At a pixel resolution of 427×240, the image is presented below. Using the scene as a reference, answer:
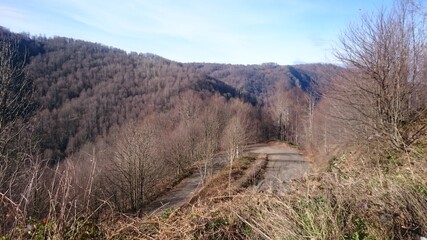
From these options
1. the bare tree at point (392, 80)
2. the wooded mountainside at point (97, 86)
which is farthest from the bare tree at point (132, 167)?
the wooded mountainside at point (97, 86)

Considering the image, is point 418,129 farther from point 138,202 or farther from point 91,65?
point 91,65

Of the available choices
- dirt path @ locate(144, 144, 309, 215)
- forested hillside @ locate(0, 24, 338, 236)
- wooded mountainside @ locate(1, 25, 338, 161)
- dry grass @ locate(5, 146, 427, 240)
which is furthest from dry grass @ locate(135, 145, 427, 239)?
wooded mountainside @ locate(1, 25, 338, 161)

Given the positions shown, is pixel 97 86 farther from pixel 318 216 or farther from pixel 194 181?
pixel 318 216

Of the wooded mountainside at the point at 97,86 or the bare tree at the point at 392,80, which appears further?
the wooded mountainside at the point at 97,86

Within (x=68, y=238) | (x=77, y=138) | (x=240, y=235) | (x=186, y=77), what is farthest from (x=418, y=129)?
(x=186, y=77)

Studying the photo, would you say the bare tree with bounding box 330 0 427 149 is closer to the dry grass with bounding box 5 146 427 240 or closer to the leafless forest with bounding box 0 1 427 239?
the leafless forest with bounding box 0 1 427 239

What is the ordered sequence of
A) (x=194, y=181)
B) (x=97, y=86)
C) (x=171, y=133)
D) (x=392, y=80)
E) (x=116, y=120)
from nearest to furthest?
(x=392, y=80), (x=194, y=181), (x=171, y=133), (x=116, y=120), (x=97, y=86)

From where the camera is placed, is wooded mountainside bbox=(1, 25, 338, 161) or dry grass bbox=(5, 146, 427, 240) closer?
dry grass bbox=(5, 146, 427, 240)

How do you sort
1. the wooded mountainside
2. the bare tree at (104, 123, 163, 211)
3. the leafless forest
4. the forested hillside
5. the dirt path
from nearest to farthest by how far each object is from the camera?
the leafless forest < the forested hillside < the dirt path < the bare tree at (104, 123, 163, 211) < the wooded mountainside

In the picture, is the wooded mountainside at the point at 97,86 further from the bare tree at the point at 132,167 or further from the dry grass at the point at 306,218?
the dry grass at the point at 306,218

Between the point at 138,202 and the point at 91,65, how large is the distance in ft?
374

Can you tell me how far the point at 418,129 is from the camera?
10469mm

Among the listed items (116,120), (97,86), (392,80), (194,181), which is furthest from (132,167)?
(97,86)

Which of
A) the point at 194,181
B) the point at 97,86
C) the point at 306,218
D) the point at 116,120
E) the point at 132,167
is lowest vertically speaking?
the point at 116,120
